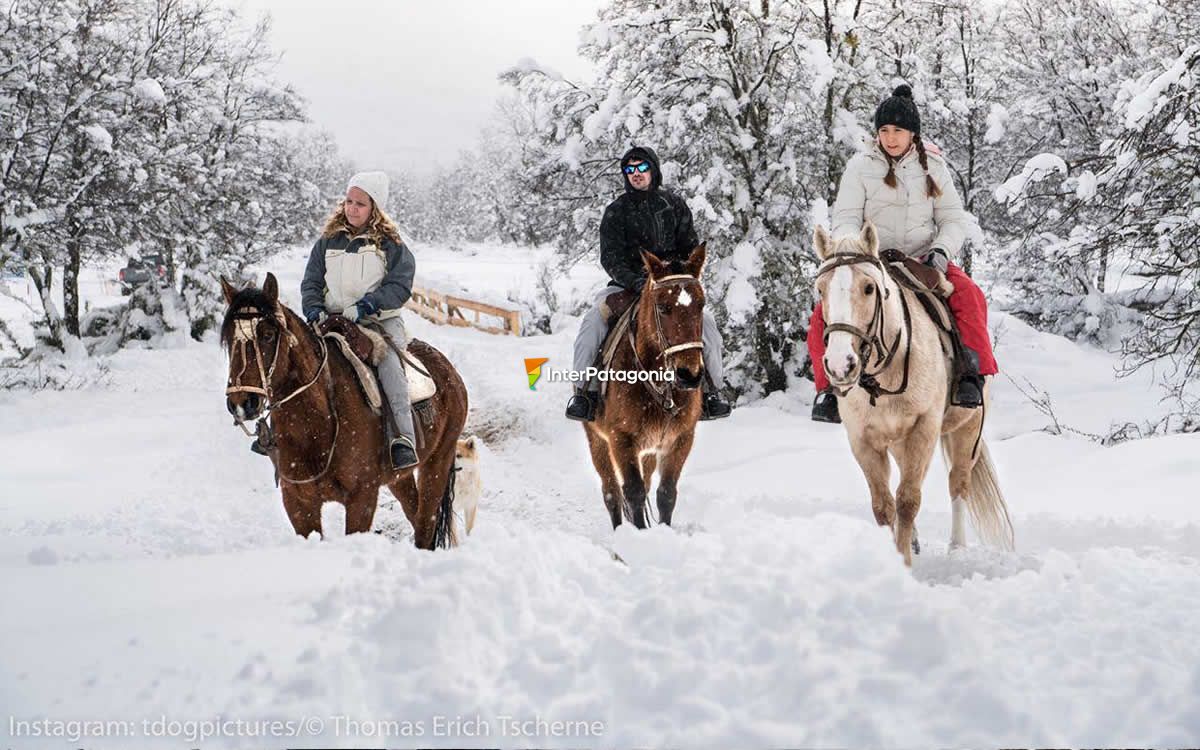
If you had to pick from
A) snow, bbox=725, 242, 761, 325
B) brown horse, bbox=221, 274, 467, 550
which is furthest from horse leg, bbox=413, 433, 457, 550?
snow, bbox=725, 242, 761, 325

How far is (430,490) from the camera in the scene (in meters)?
6.27

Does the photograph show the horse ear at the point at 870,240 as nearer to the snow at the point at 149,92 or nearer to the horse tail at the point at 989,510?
the horse tail at the point at 989,510

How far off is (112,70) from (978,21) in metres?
20.2

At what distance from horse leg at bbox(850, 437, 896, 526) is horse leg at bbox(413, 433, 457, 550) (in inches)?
131

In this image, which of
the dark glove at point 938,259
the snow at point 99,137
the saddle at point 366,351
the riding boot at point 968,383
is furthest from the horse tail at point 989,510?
the snow at point 99,137

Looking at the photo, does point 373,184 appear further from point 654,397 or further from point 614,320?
point 654,397

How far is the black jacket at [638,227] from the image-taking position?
256 inches

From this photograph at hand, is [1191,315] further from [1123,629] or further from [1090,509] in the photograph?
[1123,629]

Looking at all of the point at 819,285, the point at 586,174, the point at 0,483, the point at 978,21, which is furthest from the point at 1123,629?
the point at 978,21

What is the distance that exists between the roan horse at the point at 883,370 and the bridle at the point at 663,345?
98 cm

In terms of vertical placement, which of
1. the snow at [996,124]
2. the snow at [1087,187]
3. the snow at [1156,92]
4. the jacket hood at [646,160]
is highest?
the snow at [996,124]

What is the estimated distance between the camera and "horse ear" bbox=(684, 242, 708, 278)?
220 inches

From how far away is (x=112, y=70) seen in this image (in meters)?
15.5

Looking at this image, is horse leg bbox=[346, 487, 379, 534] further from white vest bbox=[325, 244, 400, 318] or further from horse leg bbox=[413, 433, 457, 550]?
white vest bbox=[325, 244, 400, 318]
